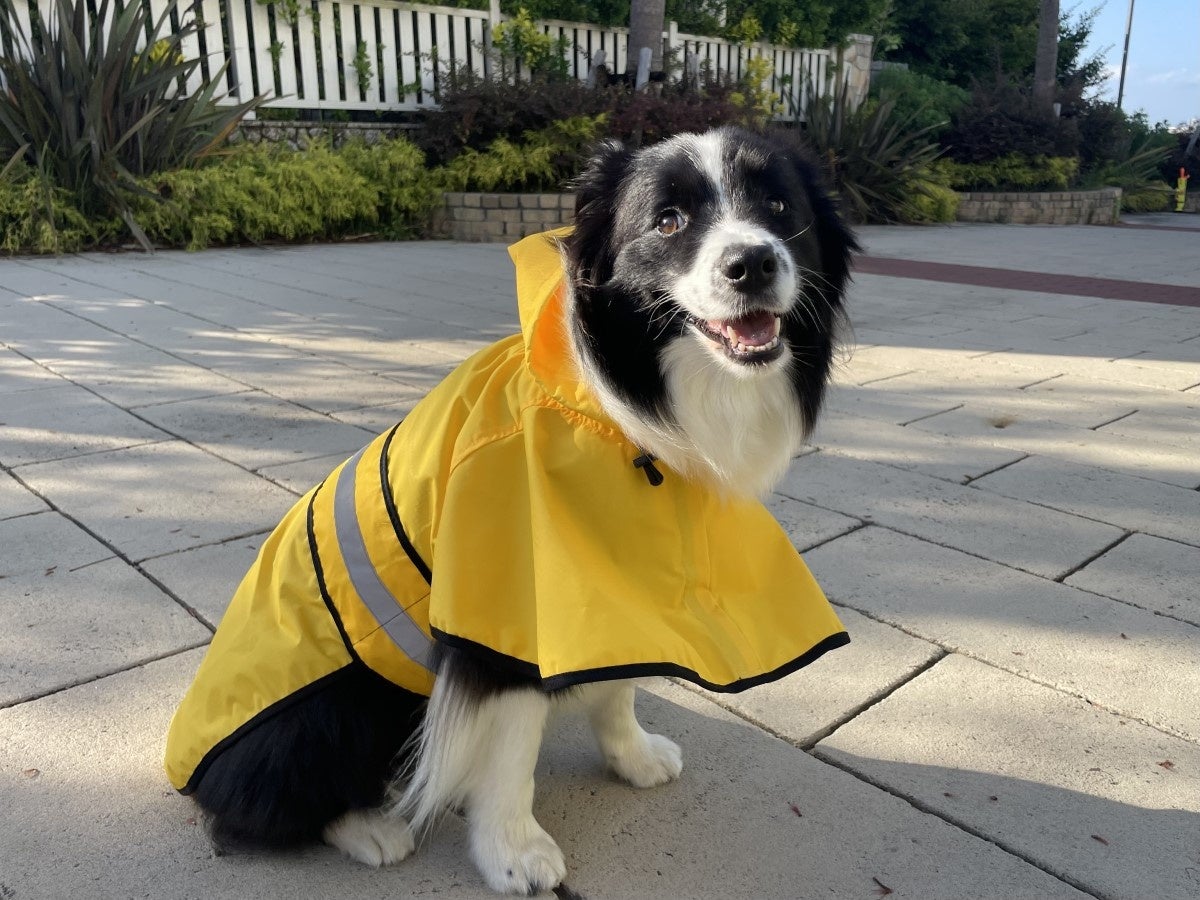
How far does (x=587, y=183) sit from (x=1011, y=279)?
7609 millimetres

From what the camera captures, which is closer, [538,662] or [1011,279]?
[538,662]

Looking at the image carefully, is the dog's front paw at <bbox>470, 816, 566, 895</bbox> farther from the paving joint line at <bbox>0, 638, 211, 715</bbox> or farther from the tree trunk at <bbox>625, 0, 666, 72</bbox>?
the tree trunk at <bbox>625, 0, 666, 72</bbox>

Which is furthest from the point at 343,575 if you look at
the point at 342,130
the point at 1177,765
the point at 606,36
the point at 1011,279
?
the point at 606,36

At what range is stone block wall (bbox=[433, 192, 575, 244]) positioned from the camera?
1027 cm

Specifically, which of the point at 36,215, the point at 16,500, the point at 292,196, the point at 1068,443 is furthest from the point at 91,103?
the point at 1068,443

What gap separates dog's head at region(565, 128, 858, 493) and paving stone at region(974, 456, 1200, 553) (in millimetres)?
1815

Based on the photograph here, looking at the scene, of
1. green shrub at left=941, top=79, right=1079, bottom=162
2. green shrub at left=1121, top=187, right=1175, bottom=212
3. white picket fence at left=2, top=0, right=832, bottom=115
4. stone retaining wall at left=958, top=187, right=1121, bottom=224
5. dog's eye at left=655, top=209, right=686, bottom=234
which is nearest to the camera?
dog's eye at left=655, top=209, right=686, bottom=234

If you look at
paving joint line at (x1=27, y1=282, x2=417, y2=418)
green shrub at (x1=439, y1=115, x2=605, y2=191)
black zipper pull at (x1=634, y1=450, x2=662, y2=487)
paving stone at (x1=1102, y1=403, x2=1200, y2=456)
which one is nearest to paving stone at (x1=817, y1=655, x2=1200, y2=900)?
black zipper pull at (x1=634, y1=450, x2=662, y2=487)

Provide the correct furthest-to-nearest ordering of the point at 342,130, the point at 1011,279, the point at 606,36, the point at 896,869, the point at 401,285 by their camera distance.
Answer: the point at 606,36 < the point at 342,130 < the point at 1011,279 < the point at 401,285 < the point at 896,869

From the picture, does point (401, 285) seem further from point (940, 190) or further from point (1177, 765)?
point (940, 190)

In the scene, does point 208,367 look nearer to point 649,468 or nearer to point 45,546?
point 45,546

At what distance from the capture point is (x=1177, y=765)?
1976 millimetres

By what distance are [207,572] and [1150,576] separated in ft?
9.12

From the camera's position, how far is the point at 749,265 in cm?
170
